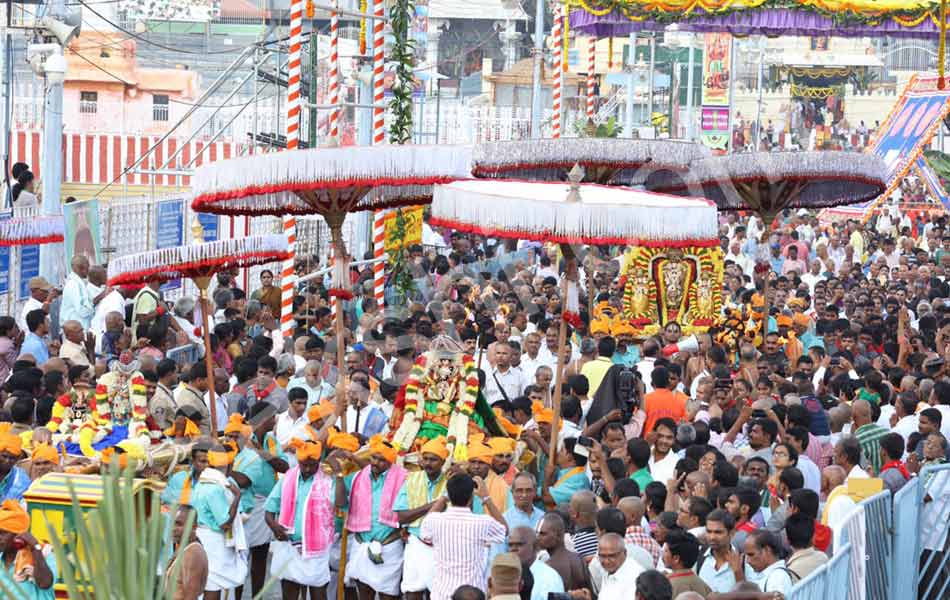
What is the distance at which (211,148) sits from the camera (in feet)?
95.7

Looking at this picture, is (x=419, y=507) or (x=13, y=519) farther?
(x=419, y=507)

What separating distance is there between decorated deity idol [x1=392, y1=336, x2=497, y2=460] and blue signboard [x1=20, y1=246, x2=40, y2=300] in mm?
6887

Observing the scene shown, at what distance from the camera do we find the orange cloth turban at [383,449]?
8.81 meters

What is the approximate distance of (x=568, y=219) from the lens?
9633 millimetres

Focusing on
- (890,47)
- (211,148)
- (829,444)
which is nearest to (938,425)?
(829,444)

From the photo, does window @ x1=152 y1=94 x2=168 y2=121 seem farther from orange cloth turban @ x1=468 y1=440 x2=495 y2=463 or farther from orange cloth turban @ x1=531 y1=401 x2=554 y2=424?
orange cloth turban @ x1=468 y1=440 x2=495 y2=463

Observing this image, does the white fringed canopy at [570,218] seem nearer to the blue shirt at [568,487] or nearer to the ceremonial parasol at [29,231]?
the blue shirt at [568,487]

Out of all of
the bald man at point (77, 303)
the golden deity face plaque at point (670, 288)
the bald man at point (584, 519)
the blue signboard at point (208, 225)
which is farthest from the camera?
the blue signboard at point (208, 225)

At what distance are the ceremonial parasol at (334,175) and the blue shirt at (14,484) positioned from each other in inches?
78.6

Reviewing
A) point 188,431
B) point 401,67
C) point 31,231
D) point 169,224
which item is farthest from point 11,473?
point 169,224

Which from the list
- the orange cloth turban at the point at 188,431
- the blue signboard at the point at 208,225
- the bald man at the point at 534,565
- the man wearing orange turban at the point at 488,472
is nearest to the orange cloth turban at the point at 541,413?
the man wearing orange turban at the point at 488,472

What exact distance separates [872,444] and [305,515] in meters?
3.43

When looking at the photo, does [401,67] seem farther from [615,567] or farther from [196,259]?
[615,567]

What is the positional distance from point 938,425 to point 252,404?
13.4 feet
